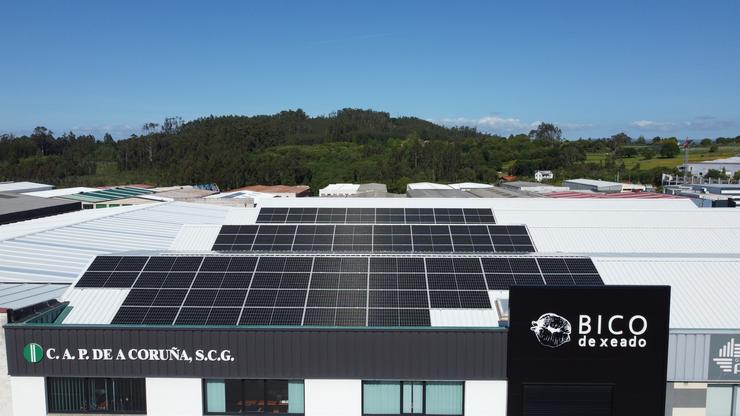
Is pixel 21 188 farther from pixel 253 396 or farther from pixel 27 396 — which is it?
pixel 253 396

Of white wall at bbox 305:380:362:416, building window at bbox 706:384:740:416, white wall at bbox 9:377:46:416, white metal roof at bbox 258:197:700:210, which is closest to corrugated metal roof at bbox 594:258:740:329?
building window at bbox 706:384:740:416

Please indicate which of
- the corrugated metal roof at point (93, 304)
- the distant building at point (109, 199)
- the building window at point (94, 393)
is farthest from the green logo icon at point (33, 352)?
the distant building at point (109, 199)

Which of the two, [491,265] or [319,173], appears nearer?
[491,265]

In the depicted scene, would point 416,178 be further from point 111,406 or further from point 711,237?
point 111,406

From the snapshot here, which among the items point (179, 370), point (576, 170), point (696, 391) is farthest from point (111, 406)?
point (576, 170)

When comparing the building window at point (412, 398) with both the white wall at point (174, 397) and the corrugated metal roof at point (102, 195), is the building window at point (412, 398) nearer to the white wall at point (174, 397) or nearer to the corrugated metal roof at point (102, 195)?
the white wall at point (174, 397)

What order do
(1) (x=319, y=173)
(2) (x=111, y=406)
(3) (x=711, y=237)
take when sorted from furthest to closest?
(1) (x=319, y=173) < (3) (x=711, y=237) < (2) (x=111, y=406)

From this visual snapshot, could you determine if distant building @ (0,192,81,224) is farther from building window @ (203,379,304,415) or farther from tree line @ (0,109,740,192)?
tree line @ (0,109,740,192)
